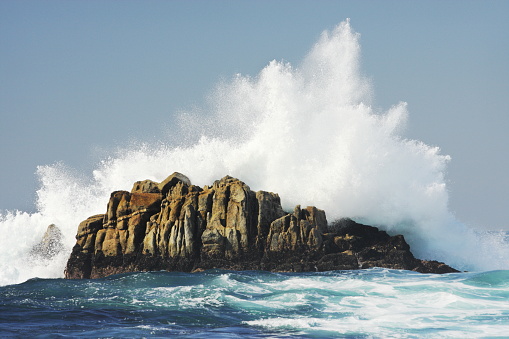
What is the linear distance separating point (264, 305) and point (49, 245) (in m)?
20.6

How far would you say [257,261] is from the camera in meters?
30.3

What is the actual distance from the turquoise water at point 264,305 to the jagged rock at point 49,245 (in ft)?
30.5

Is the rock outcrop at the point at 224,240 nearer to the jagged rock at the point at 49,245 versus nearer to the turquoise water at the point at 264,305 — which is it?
the turquoise water at the point at 264,305

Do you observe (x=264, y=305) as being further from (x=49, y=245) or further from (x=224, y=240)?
(x=49, y=245)

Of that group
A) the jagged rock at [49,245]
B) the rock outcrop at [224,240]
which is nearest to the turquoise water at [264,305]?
the rock outcrop at [224,240]

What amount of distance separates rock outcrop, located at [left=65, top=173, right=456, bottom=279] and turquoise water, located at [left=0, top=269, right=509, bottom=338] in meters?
1.65

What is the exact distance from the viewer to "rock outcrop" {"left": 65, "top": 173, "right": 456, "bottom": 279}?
30.3 meters

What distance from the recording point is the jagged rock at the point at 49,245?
3603cm

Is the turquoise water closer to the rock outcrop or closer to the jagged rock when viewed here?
the rock outcrop

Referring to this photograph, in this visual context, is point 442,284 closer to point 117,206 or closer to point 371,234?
point 371,234

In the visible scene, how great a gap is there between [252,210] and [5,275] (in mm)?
16531

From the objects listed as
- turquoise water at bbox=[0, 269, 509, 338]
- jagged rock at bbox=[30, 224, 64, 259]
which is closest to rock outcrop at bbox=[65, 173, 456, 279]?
turquoise water at bbox=[0, 269, 509, 338]

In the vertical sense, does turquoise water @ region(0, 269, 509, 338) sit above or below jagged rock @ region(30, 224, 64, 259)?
below

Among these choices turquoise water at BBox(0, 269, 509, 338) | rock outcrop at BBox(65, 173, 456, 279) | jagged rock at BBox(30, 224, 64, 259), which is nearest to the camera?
turquoise water at BBox(0, 269, 509, 338)
